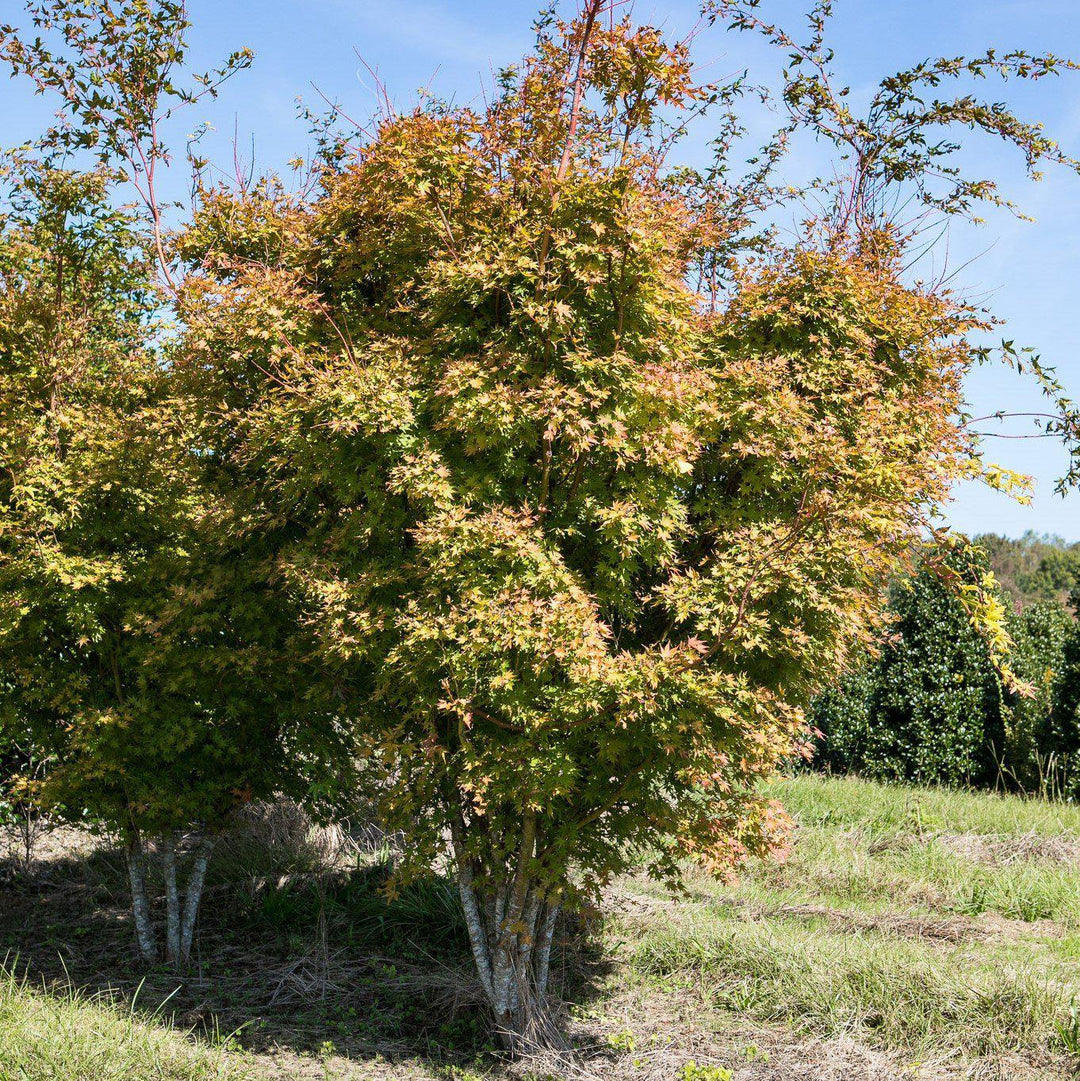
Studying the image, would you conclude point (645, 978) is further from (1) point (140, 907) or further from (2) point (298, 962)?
(1) point (140, 907)

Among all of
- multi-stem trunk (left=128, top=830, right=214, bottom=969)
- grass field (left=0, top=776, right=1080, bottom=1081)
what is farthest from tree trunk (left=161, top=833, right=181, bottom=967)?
grass field (left=0, top=776, right=1080, bottom=1081)

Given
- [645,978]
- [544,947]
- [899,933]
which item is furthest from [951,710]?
[544,947]

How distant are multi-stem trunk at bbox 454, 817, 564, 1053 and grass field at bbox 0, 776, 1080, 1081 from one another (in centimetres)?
22

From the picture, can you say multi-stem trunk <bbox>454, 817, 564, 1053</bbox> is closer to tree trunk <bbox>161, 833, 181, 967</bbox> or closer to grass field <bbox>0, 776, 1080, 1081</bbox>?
grass field <bbox>0, 776, 1080, 1081</bbox>

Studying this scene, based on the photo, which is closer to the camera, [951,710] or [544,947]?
[544,947]

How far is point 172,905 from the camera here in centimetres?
596

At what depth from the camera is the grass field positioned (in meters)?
4.54

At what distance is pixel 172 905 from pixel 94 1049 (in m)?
1.78

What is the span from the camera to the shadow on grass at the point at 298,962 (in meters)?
5.08

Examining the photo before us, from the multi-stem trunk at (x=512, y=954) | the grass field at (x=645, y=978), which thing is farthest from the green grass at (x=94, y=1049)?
the multi-stem trunk at (x=512, y=954)

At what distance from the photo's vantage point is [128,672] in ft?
19.6

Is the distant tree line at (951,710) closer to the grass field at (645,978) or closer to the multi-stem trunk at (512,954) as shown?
the grass field at (645,978)

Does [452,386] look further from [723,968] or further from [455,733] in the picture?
[723,968]

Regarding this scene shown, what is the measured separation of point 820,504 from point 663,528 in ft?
2.32
